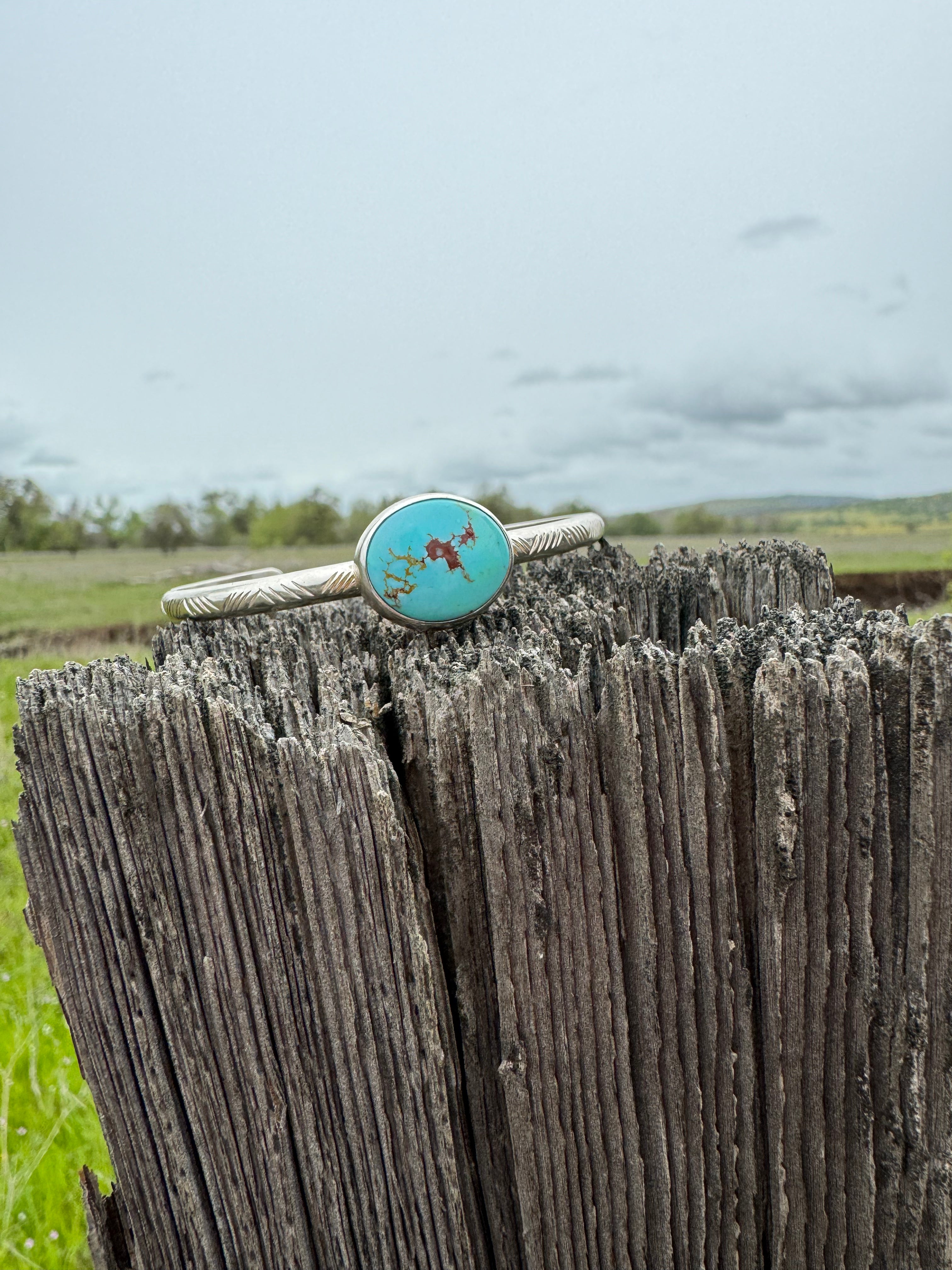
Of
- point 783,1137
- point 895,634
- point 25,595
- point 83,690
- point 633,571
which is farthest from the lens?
point 25,595

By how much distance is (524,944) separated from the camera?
1.35 metres

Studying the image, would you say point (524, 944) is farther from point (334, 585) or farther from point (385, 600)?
point (334, 585)

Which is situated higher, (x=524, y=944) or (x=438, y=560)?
(x=438, y=560)

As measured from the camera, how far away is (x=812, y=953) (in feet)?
4.31

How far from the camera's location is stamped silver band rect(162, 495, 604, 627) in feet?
6.06

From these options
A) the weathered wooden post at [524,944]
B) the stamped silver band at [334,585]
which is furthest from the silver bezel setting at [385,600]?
the weathered wooden post at [524,944]

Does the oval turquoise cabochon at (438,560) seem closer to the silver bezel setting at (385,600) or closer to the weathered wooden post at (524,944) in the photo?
the silver bezel setting at (385,600)

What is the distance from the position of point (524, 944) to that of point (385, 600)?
77 cm

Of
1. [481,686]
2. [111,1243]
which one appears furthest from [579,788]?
[111,1243]

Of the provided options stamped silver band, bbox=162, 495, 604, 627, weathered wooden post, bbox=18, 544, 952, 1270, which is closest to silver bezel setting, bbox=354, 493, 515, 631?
stamped silver band, bbox=162, 495, 604, 627

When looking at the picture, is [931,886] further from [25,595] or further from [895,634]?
[25,595]

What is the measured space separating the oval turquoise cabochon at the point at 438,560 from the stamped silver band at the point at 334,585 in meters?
0.01

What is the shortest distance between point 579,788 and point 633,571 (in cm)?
100

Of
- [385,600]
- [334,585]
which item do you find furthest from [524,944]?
[334,585]
